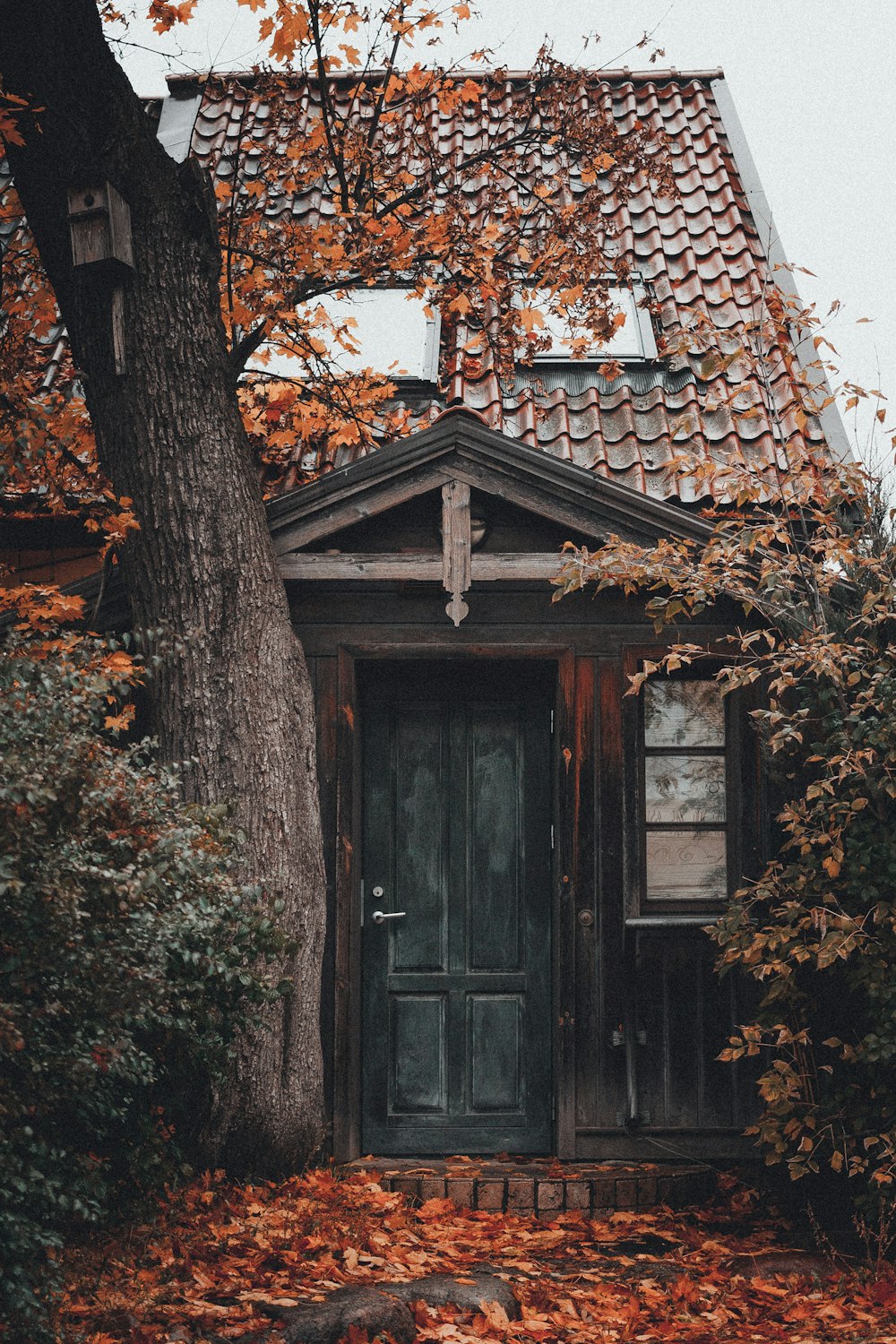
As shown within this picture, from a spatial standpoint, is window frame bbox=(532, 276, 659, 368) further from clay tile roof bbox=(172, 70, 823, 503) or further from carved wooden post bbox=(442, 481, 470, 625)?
carved wooden post bbox=(442, 481, 470, 625)

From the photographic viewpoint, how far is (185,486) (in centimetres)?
593

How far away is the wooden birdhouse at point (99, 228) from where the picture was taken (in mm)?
5727

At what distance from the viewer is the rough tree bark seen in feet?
19.1

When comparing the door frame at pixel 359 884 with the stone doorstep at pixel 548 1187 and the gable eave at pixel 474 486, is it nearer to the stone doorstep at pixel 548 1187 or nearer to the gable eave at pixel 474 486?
the stone doorstep at pixel 548 1187

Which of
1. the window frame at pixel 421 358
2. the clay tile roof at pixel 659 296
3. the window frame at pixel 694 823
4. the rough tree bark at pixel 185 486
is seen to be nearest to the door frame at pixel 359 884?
the window frame at pixel 694 823

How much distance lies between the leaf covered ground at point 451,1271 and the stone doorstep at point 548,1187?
0.38 feet

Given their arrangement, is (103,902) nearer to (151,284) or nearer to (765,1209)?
(151,284)

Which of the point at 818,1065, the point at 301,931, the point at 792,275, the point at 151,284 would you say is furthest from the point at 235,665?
the point at 792,275

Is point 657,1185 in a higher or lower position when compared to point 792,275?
lower

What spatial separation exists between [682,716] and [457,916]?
1.74 metres

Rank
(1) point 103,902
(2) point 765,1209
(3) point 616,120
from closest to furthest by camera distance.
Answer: (1) point 103,902 → (2) point 765,1209 → (3) point 616,120

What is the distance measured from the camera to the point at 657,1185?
6.16 meters

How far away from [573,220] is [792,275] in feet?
8.06

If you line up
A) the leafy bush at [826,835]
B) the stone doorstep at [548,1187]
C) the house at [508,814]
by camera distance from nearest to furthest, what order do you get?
1. the leafy bush at [826,835]
2. the stone doorstep at [548,1187]
3. the house at [508,814]
